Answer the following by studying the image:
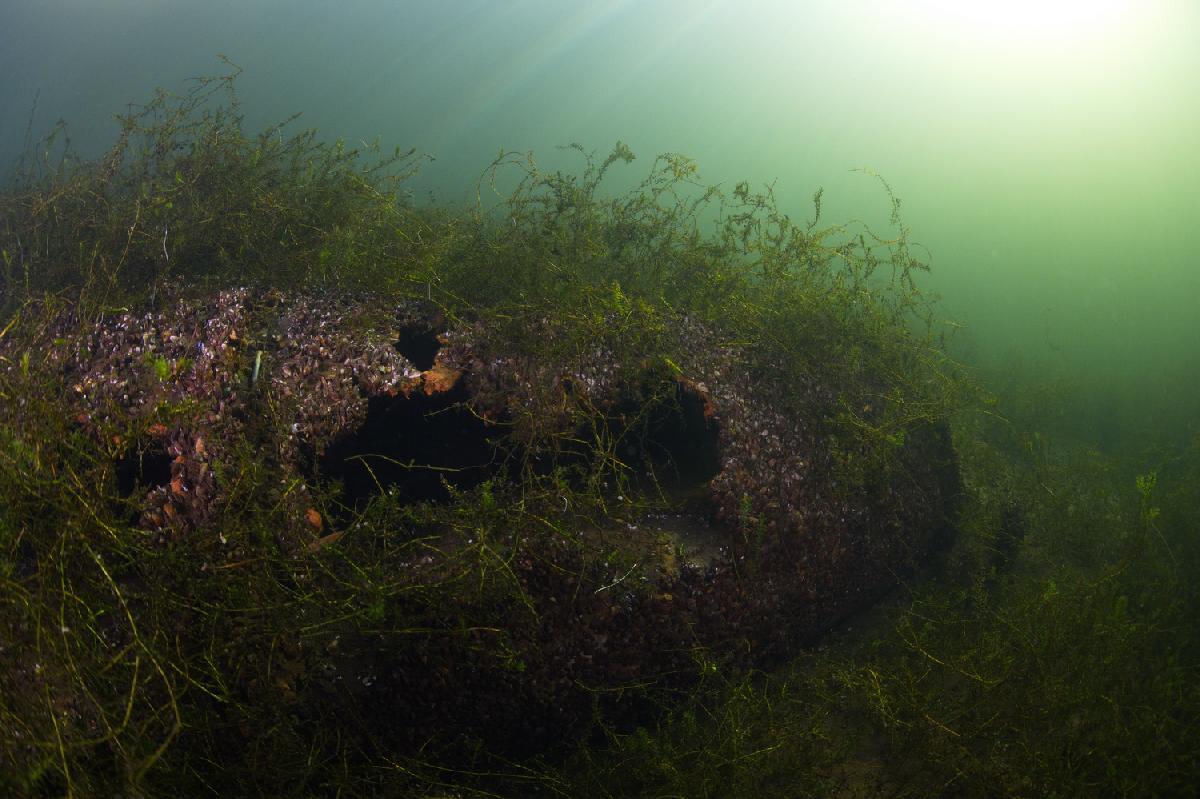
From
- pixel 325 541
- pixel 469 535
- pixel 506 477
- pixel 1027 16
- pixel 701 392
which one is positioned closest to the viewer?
pixel 325 541

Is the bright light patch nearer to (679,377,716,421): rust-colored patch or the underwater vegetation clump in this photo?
the underwater vegetation clump

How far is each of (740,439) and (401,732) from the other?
2.08m

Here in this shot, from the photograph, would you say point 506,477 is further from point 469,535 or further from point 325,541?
point 325,541

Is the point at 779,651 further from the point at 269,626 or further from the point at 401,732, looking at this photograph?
the point at 269,626

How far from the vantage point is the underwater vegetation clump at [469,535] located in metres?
2.05

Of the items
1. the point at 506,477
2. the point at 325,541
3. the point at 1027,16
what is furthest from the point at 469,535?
the point at 1027,16

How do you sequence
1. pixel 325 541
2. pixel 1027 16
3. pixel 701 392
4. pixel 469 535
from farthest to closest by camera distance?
pixel 1027 16, pixel 701 392, pixel 469 535, pixel 325 541

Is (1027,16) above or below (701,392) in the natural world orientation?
above

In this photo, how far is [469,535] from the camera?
8.43ft

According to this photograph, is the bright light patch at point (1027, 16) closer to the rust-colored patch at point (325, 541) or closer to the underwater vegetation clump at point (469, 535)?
the underwater vegetation clump at point (469, 535)

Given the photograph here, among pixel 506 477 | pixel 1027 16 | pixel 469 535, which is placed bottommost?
pixel 469 535

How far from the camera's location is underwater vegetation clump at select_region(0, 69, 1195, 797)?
2.05 m

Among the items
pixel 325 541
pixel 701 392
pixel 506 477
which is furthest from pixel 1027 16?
pixel 325 541

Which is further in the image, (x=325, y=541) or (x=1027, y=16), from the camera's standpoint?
(x=1027, y=16)
